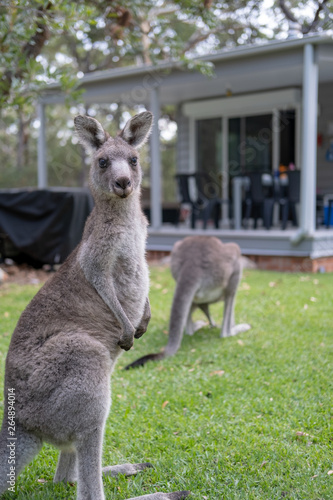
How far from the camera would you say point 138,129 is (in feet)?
9.26

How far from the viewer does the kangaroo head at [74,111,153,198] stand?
2.60 m

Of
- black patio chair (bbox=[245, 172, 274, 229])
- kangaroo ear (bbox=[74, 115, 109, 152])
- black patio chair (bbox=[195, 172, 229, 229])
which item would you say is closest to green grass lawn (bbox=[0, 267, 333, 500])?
kangaroo ear (bbox=[74, 115, 109, 152])

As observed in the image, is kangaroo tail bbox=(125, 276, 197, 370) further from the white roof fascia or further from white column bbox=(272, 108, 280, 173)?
white column bbox=(272, 108, 280, 173)

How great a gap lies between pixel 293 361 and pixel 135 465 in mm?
2245

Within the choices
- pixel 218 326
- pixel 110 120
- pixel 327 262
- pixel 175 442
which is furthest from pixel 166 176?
pixel 175 442

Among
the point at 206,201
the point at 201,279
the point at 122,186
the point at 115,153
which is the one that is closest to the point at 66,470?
the point at 122,186

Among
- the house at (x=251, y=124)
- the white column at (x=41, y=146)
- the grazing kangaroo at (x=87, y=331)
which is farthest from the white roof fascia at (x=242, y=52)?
the grazing kangaroo at (x=87, y=331)

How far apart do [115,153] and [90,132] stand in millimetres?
195

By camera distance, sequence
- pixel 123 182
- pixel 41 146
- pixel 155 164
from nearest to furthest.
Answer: pixel 123 182, pixel 155 164, pixel 41 146

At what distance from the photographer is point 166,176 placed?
102ft

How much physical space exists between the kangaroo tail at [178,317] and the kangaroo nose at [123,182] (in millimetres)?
2428

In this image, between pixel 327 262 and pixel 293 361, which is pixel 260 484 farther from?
pixel 327 262

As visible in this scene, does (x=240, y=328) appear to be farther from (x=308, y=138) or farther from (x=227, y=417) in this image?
(x=308, y=138)

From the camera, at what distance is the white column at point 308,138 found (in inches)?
364
